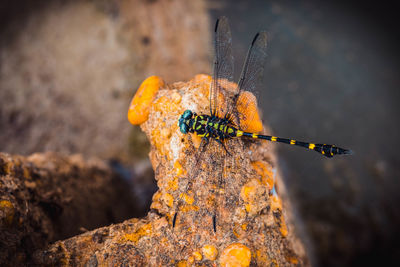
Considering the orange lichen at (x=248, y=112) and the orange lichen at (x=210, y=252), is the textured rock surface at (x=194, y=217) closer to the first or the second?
the orange lichen at (x=210, y=252)

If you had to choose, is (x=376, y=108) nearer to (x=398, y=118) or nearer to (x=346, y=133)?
(x=398, y=118)

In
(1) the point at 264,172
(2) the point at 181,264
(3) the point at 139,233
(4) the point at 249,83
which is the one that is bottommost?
(2) the point at 181,264

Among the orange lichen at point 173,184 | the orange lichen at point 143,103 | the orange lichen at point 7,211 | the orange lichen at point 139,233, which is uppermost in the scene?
the orange lichen at point 143,103

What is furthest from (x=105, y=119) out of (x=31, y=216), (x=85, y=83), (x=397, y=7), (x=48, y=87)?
(x=397, y=7)

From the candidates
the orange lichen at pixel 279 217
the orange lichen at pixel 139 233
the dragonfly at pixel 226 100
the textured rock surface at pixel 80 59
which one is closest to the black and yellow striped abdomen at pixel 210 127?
the dragonfly at pixel 226 100

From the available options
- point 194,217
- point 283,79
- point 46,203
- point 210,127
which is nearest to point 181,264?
point 194,217

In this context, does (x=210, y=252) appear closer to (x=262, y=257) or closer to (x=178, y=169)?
(x=262, y=257)
